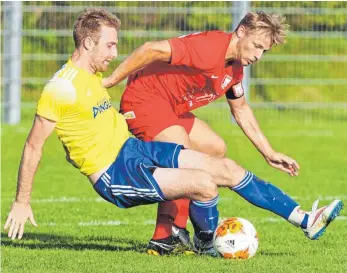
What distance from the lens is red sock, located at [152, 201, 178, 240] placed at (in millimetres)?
8250

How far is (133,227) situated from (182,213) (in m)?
1.49

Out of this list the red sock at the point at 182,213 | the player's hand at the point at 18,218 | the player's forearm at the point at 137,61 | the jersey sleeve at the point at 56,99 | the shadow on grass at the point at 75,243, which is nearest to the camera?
the player's hand at the point at 18,218

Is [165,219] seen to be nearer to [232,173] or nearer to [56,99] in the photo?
[232,173]

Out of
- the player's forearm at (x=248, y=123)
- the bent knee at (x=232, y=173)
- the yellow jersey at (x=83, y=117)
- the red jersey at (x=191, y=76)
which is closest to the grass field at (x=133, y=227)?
the bent knee at (x=232, y=173)

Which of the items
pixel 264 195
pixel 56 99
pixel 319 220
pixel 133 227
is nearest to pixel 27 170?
pixel 56 99


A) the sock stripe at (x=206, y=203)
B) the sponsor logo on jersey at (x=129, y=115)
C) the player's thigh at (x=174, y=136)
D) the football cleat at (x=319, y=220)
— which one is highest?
the sponsor logo on jersey at (x=129, y=115)

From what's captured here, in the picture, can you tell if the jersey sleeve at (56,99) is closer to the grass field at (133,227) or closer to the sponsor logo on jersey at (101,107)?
the sponsor logo on jersey at (101,107)

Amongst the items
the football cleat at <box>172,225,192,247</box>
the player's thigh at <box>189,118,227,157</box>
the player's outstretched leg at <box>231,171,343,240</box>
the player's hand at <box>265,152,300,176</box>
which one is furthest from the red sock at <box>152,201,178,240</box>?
the player's hand at <box>265,152,300,176</box>

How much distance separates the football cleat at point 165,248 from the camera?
8.19 m

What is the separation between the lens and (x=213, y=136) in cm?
872

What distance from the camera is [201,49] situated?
8336 mm

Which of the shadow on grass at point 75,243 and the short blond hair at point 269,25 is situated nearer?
the short blond hair at point 269,25

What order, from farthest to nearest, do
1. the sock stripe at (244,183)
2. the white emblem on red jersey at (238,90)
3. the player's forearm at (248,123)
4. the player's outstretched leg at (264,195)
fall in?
the player's forearm at (248,123) < the white emblem on red jersey at (238,90) < the sock stripe at (244,183) < the player's outstretched leg at (264,195)

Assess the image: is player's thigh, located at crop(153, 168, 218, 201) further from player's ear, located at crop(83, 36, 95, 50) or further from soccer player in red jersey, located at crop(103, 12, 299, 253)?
player's ear, located at crop(83, 36, 95, 50)
